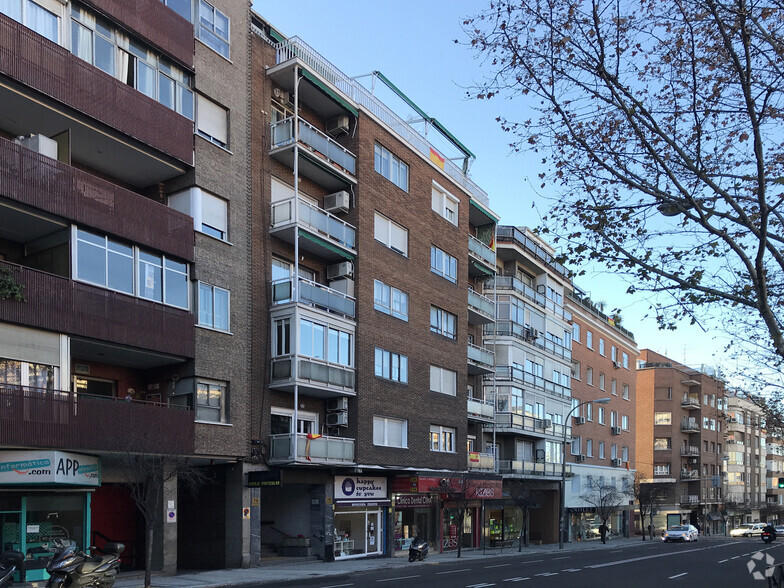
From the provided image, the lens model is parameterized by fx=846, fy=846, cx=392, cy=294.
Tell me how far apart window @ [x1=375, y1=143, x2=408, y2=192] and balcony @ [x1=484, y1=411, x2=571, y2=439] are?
15261 mm

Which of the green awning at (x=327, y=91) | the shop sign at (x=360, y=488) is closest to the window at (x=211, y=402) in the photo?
the shop sign at (x=360, y=488)

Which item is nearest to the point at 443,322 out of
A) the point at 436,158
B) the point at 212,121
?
the point at 436,158

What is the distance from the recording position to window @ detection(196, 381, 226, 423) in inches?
1002

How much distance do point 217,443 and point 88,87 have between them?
11.0 meters

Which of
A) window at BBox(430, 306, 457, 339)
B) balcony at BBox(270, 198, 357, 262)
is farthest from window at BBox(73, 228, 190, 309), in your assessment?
window at BBox(430, 306, 457, 339)

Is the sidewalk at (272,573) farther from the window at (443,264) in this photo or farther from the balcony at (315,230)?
the window at (443,264)

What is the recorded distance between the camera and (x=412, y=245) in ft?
122

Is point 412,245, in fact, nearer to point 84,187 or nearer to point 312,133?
point 312,133

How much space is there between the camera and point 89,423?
21.4m

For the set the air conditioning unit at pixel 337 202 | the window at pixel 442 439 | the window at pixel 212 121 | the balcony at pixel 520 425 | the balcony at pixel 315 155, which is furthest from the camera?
the balcony at pixel 520 425

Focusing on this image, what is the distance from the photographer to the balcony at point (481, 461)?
42.0 meters

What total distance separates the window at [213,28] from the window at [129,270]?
24.8ft

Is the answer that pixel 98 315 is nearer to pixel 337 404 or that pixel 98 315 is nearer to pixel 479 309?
pixel 337 404

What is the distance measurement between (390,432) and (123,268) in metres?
14.9
